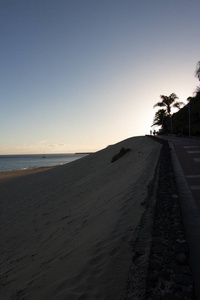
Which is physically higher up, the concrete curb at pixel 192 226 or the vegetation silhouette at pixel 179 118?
the vegetation silhouette at pixel 179 118

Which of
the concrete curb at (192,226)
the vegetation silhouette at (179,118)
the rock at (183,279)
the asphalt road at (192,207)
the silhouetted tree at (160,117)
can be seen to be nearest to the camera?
the rock at (183,279)

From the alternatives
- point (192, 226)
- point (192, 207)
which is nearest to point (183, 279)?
point (192, 226)

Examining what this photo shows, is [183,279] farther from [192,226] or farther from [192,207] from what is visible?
[192,207]

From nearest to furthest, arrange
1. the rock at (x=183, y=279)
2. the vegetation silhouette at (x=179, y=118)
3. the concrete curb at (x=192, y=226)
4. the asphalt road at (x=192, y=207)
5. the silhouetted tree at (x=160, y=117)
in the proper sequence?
the rock at (x=183, y=279) → the concrete curb at (x=192, y=226) → the asphalt road at (x=192, y=207) → the vegetation silhouette at (x=179, y=118) → the silhouetted tree at (x=160, y=117)

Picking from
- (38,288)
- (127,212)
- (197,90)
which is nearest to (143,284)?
(38,288)

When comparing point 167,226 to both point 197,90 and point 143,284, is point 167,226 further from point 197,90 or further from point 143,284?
point 197,90

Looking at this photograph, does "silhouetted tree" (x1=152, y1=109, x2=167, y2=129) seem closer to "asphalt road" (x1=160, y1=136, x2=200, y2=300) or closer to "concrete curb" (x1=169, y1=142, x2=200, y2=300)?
"asphalt road" (x1=160, y1=136, x2=200, y2=300)

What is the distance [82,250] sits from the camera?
3.92 m

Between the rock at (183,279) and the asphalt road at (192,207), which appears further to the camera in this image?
the asphalt road at (192,207)

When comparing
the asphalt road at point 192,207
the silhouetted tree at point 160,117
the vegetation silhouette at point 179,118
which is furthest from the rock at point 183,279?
the silhouetted tree at point 160,117

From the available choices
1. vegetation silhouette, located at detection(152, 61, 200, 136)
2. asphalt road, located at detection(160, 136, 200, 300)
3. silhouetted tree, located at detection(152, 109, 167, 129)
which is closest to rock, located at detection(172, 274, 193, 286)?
asphalt road, located at detection(160, 136, 200, 300)

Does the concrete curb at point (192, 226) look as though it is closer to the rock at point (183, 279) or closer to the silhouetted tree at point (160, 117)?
the rock at point (183, 279)

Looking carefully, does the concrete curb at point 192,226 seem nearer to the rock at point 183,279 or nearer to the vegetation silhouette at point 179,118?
the rock at point 183,279

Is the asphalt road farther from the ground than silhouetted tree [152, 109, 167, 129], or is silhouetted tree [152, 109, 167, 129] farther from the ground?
silhouetted tree [152, 109, 167, 129]
